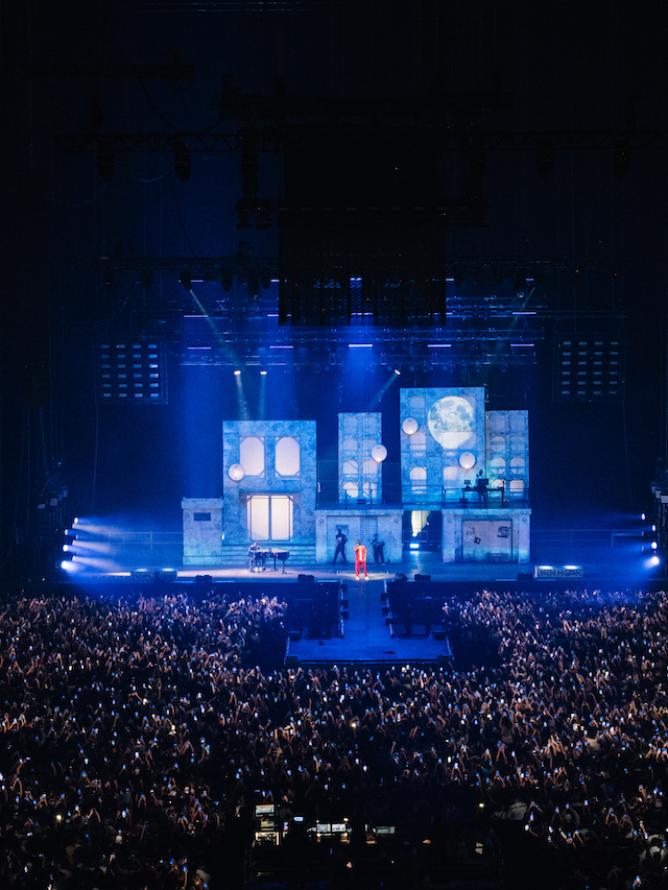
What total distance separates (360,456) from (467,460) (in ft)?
9.78

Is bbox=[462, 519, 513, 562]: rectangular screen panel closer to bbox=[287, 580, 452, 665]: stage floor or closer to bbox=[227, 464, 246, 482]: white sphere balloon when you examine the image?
bbox=[287, 580, 452, 665]: stage floor

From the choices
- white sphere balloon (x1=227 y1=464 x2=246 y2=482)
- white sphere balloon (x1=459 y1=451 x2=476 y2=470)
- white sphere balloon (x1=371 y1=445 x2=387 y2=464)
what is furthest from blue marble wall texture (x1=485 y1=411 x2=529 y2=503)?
white sphere balloon (x1=227 y1=464 x2=246 y2=482)

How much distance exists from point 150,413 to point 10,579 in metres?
6.90

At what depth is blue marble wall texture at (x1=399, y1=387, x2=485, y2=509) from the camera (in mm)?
29359

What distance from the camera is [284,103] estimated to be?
14.9 metres

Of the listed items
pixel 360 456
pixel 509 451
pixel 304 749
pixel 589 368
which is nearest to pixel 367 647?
pixel 304 749

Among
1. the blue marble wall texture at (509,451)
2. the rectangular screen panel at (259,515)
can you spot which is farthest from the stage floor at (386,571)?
the blue marble wall texture at (509,451)

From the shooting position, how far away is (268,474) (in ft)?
97.0

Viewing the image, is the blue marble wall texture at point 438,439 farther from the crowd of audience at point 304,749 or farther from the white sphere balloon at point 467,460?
the crowd of audience at point 304,749

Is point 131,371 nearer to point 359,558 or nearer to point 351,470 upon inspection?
point 351,470

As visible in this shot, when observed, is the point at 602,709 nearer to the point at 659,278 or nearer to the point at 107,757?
the point at 107,757

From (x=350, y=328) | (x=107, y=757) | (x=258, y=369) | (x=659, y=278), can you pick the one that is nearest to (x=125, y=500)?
(x=258, y=369)

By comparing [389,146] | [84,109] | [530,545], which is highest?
[84,109]

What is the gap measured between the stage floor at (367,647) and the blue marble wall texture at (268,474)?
6.28 m
